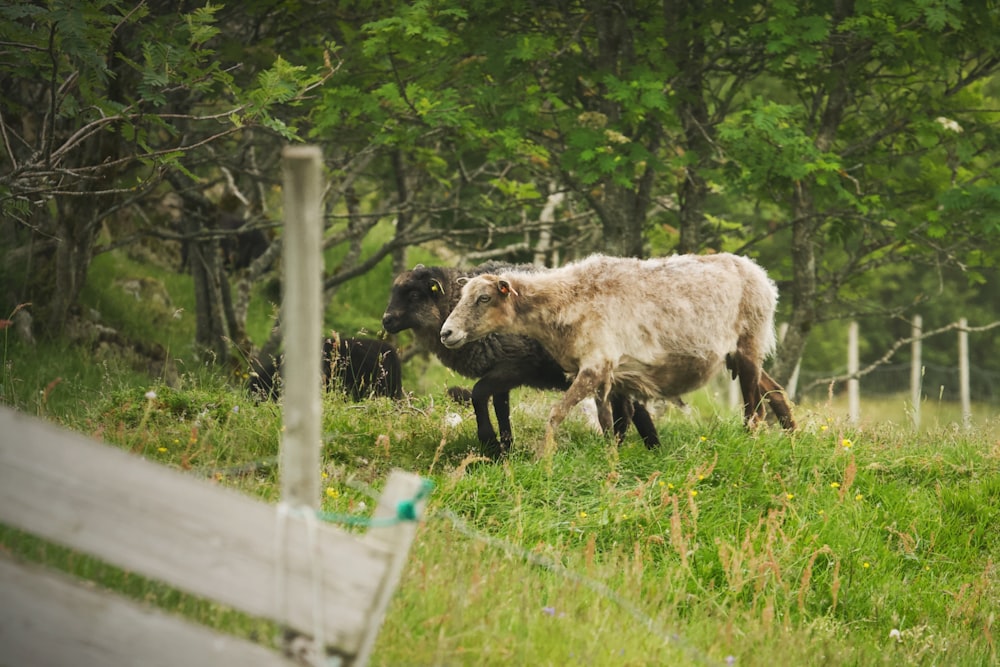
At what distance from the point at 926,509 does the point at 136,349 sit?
395 inches

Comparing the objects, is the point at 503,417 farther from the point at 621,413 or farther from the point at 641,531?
the point at 641,531

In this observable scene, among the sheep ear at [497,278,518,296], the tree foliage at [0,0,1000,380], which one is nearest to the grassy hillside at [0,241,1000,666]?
the sheep ear at [497,278,518,296]

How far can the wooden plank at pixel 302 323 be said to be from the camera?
8.98 feet

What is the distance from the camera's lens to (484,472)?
269 inches

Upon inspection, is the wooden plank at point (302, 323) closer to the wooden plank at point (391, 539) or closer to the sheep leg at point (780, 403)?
the wooden plank at point (391, 539)

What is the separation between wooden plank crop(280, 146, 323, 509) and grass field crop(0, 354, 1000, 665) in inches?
44.1

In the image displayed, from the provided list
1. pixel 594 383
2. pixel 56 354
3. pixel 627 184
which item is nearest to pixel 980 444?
pixel 594 383

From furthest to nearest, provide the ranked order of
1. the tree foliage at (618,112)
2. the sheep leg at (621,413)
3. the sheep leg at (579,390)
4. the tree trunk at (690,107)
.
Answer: the tree trunk at (690,107) → the tree foliage at (618,112) → the sheep leg at (621,413) → the sheep leg at (579,390)

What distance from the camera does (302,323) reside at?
2.80 m

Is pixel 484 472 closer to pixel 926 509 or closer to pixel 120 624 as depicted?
pixel 926 509

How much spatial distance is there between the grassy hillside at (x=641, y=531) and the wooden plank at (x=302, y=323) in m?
1.09

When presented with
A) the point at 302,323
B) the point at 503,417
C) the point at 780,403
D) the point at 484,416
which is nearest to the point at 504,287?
the point at 484,416

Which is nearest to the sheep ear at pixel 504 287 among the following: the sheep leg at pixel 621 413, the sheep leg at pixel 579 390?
the sheep leg at pixel 579 390

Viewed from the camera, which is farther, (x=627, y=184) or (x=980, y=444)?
(x=627, y=184)
